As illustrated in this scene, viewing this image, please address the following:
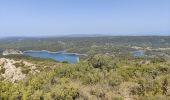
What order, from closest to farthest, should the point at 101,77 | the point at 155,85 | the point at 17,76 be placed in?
the point at 155,85
the point at 101,77
the point at 17,76

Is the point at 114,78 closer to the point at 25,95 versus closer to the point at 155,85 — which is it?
the point at 155,85

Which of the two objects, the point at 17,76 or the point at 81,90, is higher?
the point at 81,90

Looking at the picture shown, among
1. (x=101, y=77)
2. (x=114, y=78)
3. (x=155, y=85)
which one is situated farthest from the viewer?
(x=101, y=77)

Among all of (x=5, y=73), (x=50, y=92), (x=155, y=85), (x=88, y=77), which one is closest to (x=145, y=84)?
(x=155, y=85)

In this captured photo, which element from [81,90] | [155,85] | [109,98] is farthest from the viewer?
[155,85]

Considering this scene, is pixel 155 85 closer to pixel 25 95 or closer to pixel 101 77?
Answer: pixel 101 77

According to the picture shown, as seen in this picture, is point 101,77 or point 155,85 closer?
point 155,85

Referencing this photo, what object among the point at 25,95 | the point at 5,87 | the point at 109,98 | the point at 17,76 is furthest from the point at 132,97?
the point at 17,76

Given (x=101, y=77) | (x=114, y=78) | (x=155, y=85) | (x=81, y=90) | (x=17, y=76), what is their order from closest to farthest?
(x=81, y=90) < (x=155, y=85) < (x=114, y=78) < (x=101, y=77) < (x=17, y=76)

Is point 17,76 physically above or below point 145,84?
below
